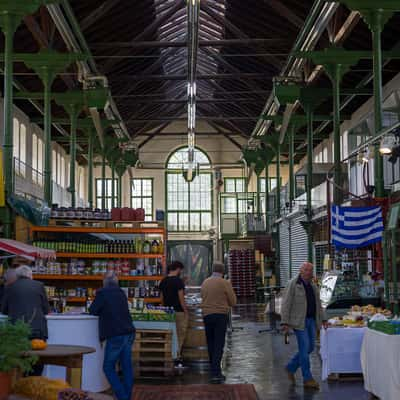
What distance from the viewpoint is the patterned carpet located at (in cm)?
879

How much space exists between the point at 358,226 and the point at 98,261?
176 inches

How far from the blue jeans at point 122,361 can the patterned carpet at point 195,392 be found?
74cm

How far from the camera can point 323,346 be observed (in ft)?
32.8

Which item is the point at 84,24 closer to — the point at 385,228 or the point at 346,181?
the point at 346,181

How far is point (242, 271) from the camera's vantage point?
1324 inches

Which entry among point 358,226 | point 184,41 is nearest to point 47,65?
point 358,226

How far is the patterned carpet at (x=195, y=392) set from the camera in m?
8.79

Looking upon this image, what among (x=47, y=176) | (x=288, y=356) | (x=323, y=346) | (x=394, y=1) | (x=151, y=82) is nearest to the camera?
(x=323, y=346)

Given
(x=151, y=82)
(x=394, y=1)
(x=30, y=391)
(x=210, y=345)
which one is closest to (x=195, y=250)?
(x=151, y=82)

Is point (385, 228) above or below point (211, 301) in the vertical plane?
above

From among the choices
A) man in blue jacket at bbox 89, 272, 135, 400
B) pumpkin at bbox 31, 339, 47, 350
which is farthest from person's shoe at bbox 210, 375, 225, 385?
pumpkin at bbox 31, 339, 47, 350

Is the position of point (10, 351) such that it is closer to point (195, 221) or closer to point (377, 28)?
point (377, 28)

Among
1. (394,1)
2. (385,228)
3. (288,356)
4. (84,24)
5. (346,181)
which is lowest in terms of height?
(288,356)

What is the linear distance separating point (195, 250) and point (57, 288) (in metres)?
26.4
